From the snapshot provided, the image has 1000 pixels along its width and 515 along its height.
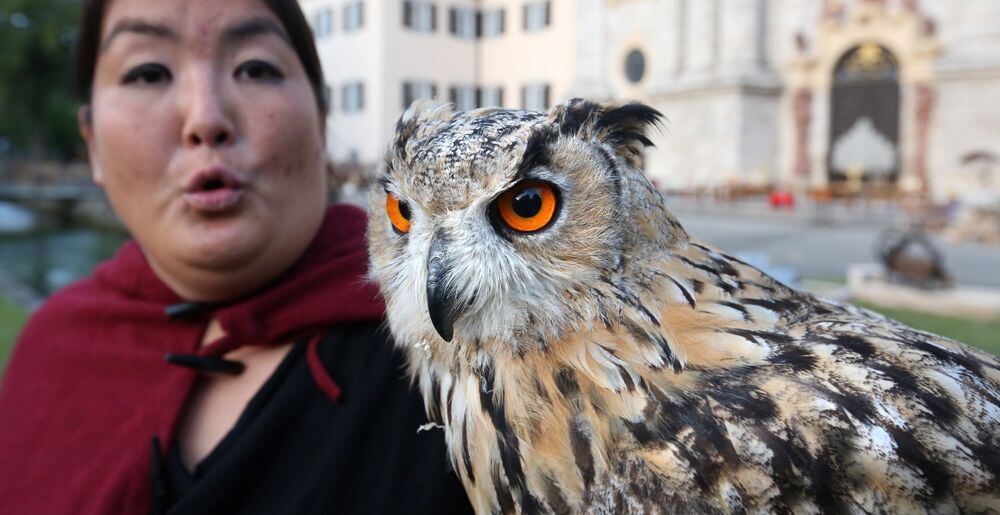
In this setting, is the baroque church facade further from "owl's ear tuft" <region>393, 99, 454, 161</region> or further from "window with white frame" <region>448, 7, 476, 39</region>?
"owl's ear tuft" <region>393, 99, 454, 161</region>

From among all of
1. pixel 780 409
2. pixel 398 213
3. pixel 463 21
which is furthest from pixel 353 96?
pixel 780 409

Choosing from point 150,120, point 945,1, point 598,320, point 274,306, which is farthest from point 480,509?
point 945,1

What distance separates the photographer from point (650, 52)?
2039cm

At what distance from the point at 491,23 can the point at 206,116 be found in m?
3.58

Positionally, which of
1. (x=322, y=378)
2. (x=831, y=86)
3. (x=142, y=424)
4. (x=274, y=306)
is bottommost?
(x=142, y=424)

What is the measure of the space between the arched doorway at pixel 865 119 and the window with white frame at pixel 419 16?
1672cm

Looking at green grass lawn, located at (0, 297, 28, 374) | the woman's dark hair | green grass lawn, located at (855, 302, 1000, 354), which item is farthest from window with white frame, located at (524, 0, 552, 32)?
the woman's dark hair

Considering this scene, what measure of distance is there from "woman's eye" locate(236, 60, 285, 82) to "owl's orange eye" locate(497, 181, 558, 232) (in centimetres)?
60

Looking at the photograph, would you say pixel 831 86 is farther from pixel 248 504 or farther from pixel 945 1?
pixel 248 504

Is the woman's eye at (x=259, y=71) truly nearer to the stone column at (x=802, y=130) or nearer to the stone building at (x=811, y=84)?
the stone building at (x=811, y=84)

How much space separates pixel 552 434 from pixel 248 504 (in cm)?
59

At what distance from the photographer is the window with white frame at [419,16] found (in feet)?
9.02

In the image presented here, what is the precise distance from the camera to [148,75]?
141cm

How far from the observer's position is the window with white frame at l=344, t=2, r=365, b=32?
248cm
